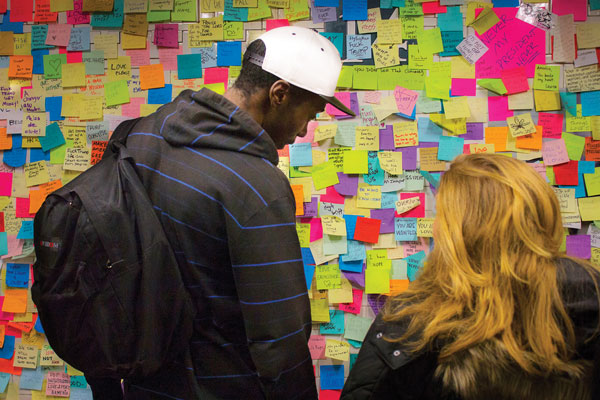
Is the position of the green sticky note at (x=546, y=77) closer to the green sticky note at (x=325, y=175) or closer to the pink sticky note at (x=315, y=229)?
the green sticky note at (x=325, y=175)

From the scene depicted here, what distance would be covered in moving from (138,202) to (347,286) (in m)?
1.02

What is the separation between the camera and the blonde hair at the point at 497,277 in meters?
0.85

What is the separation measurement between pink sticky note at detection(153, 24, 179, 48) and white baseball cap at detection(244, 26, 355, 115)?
31.4 inches

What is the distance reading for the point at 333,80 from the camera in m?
1.14

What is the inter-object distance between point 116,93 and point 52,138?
0.32m

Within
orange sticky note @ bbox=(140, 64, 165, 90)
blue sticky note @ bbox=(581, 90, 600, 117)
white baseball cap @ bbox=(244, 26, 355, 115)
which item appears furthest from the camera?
orange sticky note @ bbox=(140, 64, 165, 90)

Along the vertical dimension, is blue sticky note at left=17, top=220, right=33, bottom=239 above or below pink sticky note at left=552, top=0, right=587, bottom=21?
below

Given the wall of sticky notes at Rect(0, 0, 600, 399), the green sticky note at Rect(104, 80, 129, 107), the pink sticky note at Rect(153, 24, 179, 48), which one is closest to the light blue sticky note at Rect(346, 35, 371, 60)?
the wall of sticky notes at Rect(0, 0, 600, 399)

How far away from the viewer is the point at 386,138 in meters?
1.74

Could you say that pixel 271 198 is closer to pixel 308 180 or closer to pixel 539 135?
pixel 308 180

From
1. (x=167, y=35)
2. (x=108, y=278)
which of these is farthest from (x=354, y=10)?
(x=108, y=278)

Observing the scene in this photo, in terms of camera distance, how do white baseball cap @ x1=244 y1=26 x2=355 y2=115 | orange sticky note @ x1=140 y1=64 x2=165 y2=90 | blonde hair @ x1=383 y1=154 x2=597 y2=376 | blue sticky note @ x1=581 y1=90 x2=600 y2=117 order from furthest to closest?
orange sticky note @ x1=140 y1=64 x2=165 y2=90, blue sticky note @ x1=581 y1=90 x2=600 y2=117, white baseball cap @ x1=244 y1=26 x2=355 y2=115, blonde hair @ x1=383 y1=154 x2=597 y2=376

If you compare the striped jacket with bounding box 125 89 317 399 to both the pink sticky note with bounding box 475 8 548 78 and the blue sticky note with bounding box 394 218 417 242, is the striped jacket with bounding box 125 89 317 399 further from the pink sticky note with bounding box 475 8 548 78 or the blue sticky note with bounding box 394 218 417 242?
the pink sticky note with bounding box 475 8 548 78

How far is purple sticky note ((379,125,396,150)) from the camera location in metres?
1.74
